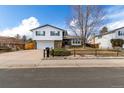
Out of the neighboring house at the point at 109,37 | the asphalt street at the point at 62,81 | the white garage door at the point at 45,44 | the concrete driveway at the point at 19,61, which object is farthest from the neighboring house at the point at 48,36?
the asphalt street at the point at 62,81

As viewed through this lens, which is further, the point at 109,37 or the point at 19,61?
the point at 109,37

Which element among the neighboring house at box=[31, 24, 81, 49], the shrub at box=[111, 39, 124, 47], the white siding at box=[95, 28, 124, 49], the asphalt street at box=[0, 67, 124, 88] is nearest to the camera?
the asphalt street at box=[0, 67, 124, 88]

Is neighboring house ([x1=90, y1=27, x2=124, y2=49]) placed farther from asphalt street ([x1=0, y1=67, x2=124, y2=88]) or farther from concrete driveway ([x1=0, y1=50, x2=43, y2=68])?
asphalt street ([x1=0, y1=67, x2=124, y2=88])

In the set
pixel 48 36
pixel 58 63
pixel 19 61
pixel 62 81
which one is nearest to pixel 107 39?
pixel 48 36

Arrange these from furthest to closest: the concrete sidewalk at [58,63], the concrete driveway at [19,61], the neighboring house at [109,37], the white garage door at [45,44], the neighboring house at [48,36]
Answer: the white garage door at [45,44], the neighboring house at [48,36], the neighboring house at [109,37], the concrete driveway at [19,61], the concrete sidewalk at [58,63]

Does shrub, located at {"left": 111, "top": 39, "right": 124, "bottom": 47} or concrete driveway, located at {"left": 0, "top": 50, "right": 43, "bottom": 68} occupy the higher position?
→ shrub, located at {"left": 111, "top": 39, "right": 124, "bottom": 47}

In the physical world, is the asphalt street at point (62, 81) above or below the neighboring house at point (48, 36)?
below

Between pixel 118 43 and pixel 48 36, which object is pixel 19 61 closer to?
pixel 48 36

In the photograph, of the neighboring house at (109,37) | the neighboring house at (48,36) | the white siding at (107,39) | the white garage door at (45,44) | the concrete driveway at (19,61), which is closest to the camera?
the concrete driveway at (19,61)

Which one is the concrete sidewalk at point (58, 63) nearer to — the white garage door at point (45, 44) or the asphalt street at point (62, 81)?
the asphalt street at point (62, 81)

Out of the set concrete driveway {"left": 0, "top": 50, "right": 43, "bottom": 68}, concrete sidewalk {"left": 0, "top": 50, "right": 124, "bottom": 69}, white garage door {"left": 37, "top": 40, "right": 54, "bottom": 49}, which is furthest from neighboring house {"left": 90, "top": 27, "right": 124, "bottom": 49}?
concrete sidewalk {"left": 0, "top": 50, "right": 124, "bottom": 69}

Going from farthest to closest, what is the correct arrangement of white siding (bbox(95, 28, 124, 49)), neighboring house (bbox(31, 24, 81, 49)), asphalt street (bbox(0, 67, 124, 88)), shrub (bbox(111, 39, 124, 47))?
1. neighboring house (bbox(31, 24, 81, 49))
2. white siding (bbox(95, 28, 124, 49))
3. shrub (bbox(111, 39, 124, 47))
4. asphalt street (bbox(0, 67, 124, 88))
